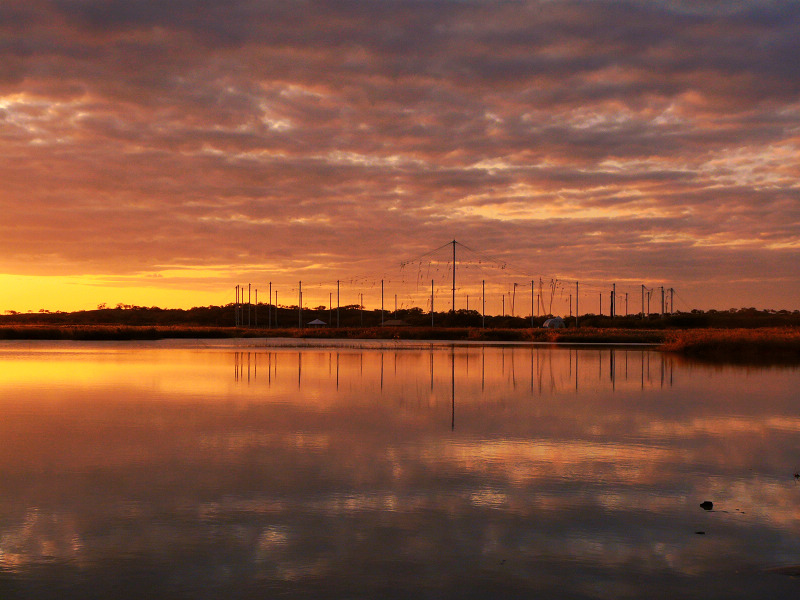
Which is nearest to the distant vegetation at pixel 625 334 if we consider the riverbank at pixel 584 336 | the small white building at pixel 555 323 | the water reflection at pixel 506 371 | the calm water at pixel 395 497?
the riverbank at pixel 584 336

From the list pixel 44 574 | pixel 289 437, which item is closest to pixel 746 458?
pixel 289 437

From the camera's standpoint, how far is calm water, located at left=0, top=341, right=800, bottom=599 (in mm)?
7055

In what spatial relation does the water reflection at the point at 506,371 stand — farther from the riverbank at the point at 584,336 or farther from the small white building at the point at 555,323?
the small white building at the point at 555,323

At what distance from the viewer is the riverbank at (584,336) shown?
47.1 meters

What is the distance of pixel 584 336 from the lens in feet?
254

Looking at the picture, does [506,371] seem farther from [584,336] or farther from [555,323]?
[555,323]

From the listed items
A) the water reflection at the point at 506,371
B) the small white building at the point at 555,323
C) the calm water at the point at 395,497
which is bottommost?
the calm water at the point at 395,497

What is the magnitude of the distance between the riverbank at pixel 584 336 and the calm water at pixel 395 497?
27.4 metres

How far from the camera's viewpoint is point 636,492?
34.2 feet

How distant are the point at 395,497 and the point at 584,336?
2752 inches

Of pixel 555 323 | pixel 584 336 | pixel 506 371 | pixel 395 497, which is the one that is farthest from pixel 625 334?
pixel 395 497

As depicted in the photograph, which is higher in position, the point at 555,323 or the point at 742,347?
the point at 555,323

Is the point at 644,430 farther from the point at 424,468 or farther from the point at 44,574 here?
the point at 44,574

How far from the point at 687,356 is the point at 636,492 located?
1533 inches
